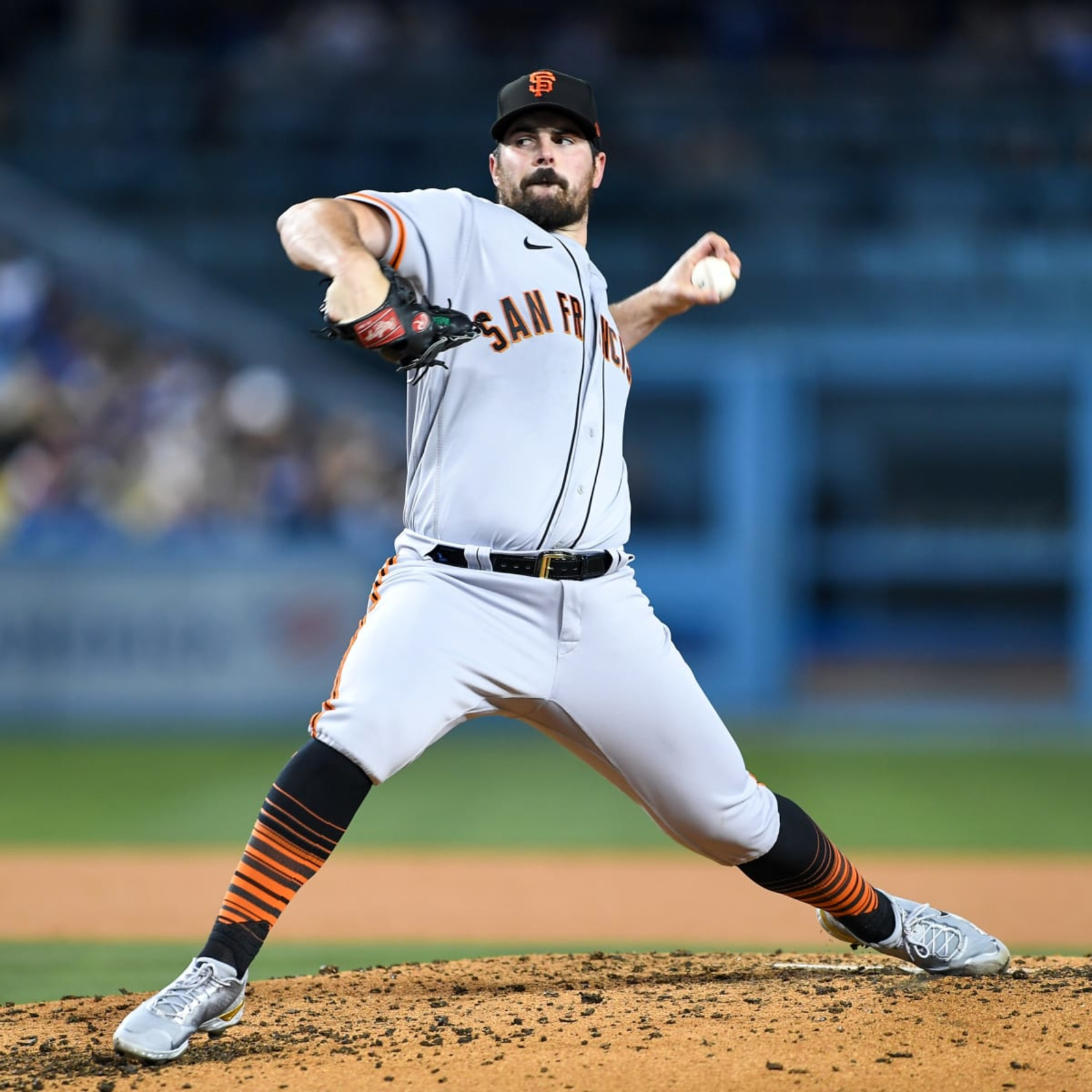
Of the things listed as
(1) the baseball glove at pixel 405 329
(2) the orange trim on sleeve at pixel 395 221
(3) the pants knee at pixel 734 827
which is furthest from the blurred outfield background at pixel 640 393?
(1) the baseball glove at pixel 405 329

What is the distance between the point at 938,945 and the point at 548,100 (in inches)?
80.7

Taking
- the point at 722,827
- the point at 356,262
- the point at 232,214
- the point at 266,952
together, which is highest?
the point at 232,214

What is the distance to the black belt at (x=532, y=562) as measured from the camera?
3.35 meters

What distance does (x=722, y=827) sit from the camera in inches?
137

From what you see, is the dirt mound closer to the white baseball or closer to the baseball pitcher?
the baseball pitcher

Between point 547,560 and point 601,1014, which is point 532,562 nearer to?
point 547,560

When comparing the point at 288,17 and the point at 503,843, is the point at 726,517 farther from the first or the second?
the point at 288,17

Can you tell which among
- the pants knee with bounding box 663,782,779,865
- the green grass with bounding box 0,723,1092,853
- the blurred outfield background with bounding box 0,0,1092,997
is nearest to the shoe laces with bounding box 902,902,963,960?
the pants knee with bounding box 663,782,779,865

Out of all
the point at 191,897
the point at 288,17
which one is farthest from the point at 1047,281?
the point at 191,897

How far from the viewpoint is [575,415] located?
344 centimetres

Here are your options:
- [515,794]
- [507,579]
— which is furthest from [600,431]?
[515,794]

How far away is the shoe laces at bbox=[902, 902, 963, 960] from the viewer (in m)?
3.72

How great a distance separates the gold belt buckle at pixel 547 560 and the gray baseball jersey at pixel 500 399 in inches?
1.0

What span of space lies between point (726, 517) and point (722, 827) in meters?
8.24
